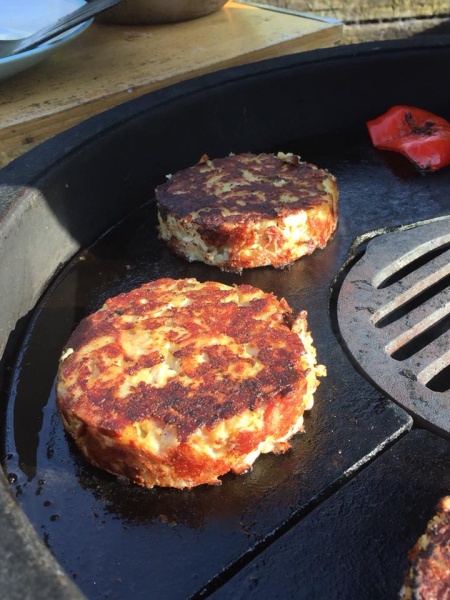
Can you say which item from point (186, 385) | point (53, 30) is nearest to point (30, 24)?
point (53, 30)

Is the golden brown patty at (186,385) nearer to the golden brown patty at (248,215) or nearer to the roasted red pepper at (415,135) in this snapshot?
the golden brown patty at (248,215)

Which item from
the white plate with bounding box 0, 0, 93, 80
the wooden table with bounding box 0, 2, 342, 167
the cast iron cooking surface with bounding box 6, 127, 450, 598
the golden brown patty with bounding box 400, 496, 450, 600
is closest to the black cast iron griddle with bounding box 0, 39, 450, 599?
the cast iron cooking surface with bounding box 6, 127, 450, 598

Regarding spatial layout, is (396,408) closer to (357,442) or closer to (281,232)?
(357,442)

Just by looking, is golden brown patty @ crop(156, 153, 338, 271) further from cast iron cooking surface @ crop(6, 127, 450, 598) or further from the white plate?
the white plate

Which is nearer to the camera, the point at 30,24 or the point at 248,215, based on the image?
the point at 248,215

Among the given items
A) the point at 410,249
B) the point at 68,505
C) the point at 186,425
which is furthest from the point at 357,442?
the point at 410,249

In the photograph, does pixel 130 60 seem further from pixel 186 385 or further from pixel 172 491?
pixel 172 491
